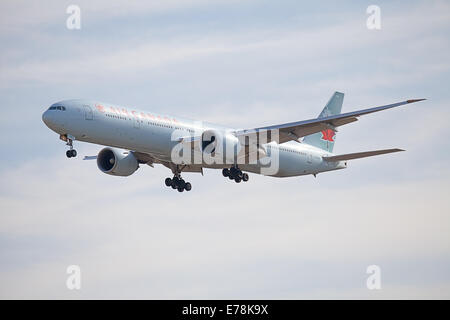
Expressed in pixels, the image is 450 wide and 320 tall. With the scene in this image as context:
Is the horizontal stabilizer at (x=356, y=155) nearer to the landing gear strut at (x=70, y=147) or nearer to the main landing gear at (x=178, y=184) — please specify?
the main landing gear at (x=178, y=184)

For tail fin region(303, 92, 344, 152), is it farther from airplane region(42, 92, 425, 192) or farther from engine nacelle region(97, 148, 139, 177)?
engine nacelle region(97, 148, 139, 177)

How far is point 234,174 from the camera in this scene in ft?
193

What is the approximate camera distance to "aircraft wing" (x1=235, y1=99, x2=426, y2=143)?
5312 centimetres

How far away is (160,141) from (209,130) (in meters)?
3.39

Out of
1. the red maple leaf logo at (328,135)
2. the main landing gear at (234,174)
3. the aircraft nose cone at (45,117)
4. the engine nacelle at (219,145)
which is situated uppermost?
→ the red maple leaf logo at (328,135)

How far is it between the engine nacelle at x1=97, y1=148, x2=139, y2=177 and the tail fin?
14203mm

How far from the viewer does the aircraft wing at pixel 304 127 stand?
53125mm

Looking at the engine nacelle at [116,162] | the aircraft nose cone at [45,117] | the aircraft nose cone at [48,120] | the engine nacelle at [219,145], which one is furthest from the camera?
the engine nacelle at [116,162]

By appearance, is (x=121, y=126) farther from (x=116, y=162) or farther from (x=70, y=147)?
(x=116, y=162)

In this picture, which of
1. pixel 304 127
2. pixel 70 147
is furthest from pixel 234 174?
pixel 70 147

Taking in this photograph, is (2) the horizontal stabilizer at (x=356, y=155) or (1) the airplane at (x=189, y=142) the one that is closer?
(1) the airplane at (x=189, y=142)

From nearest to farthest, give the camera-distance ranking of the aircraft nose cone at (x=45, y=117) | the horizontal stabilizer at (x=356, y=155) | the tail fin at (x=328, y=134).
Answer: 1. the aircraft nose cone at (x=45, y=117)
2. the horizontal stabilizer at (x=356, y=155)
3. the tail fin at (x=328, y=134)

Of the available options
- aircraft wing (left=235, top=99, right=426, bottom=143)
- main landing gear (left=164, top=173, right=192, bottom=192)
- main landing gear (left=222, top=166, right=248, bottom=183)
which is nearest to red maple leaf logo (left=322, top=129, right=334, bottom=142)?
aircraft wing (left=235, top=99, right=426, bottom=143)

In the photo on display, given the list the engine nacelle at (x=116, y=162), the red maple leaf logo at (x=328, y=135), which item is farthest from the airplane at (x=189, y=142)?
the red maple leaf logo at (x=328, y=135)
